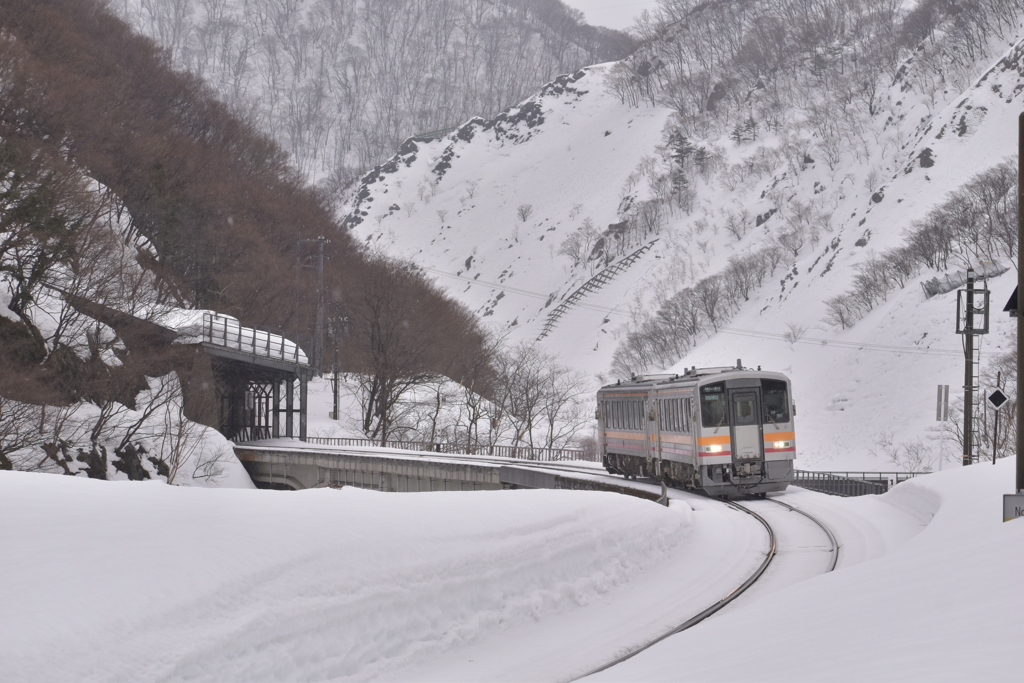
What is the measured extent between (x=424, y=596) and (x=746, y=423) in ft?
56.8

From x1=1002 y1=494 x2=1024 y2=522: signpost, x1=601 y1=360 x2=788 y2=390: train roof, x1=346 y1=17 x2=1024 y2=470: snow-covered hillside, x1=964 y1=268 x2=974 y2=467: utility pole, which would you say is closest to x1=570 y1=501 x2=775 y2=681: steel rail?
x1=1002 y1=494 x2=1024 y2=522: signpost

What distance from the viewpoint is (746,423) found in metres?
27.5

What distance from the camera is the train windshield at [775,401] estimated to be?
2789 cm

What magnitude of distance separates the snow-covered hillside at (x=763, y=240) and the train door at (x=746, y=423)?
21906mm

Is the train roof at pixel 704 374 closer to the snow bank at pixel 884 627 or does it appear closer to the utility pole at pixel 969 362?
the utility pole at pixel 969 362

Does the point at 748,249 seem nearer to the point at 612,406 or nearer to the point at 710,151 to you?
the point at 710,151

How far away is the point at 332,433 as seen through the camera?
6550 cm

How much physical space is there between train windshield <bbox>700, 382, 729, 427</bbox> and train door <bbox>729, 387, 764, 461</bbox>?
26 centimetres

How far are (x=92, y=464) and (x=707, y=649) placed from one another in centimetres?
3007

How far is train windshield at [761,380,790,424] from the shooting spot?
27.9 meters

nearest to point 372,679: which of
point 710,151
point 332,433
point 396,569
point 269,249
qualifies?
point 396,569

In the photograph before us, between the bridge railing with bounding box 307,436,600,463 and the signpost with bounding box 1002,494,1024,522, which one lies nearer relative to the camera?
the signpost with bounding box 1002,494,1024,522

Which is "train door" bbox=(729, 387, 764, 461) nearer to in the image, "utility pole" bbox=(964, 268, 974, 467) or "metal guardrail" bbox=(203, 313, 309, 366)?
"utility pole" bbox=(964, 268, 974, 467)

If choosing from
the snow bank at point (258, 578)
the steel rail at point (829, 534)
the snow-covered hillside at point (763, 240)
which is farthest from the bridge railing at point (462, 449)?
the snow bank at point (258, 578)
